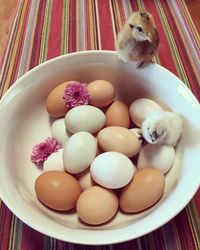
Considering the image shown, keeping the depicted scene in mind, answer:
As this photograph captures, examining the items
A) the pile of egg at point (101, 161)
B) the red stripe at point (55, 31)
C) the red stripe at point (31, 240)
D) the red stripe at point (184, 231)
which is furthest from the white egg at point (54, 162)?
the red stripe at point (55, 31)

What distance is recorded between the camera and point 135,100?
60cm

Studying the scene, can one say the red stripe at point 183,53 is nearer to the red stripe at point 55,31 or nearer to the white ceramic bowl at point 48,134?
the white ceramic bowl at point 48,134

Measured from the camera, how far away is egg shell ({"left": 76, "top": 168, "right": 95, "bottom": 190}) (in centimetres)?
51

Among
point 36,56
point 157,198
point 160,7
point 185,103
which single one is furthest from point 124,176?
point 160,7

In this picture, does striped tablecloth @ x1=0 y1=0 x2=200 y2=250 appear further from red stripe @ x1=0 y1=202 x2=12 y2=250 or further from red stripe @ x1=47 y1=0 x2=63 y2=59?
red stripe @ x1=0 y1=202 x2=12 y2=250

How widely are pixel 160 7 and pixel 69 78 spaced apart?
0.45 m

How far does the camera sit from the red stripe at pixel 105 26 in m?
0.80

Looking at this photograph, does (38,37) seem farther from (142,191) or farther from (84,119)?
(142,191)

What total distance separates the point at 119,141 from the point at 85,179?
0.09 metres

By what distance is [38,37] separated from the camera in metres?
0.82

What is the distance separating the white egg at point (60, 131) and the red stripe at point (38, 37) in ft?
0.75

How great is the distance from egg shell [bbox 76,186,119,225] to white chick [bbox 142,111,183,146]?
0.12m

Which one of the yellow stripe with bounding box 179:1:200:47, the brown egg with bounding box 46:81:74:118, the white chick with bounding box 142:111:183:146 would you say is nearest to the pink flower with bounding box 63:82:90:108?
the brown egg with bounding box 46:81:74:118

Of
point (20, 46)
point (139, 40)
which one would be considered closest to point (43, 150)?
point (139, 40)
